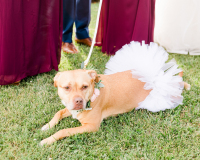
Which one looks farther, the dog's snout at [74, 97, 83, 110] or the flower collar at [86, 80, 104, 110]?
the flower collar at [86, 80, 104, 110]

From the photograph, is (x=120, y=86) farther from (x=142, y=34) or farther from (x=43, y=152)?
(x=142, y=34)

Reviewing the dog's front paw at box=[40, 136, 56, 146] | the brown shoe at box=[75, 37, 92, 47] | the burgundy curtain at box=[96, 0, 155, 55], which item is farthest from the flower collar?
the brown shoe at box=[75, 37, 92, 47]

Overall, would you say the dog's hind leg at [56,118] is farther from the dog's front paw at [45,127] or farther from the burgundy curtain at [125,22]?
the burgundy curtain at [125,22]

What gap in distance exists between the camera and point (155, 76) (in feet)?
9.14

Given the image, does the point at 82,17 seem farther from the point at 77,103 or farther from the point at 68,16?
the point at 77,103

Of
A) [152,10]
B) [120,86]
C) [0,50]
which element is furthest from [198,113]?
[0,50]

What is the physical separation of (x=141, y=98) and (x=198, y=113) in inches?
30.9

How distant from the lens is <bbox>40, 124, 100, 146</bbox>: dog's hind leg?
6.86 feet

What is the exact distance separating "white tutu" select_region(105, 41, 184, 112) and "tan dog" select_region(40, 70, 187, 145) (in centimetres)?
10

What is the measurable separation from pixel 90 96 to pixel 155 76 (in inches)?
43.7

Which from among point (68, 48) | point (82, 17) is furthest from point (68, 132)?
point (82, 17)

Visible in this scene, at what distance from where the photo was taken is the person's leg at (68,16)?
164 inches

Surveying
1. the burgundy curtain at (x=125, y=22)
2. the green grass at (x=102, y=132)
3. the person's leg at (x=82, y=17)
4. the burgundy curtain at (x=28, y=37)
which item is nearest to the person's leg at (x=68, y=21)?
the person's leg at (x=82, y=17)

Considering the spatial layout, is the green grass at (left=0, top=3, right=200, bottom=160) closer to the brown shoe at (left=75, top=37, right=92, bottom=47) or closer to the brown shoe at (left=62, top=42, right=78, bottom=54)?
the brown shoe at (left=62, top=42, right=78, bottom=54)
